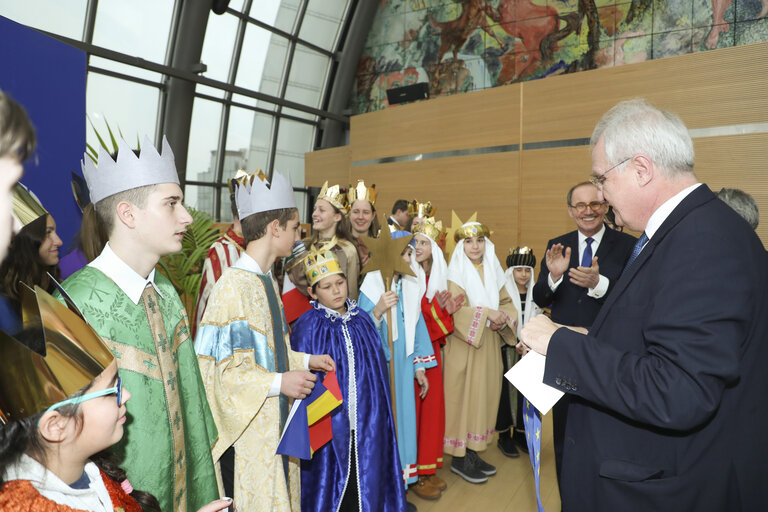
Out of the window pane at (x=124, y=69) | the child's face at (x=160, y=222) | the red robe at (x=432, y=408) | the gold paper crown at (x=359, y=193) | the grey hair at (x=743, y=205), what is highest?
the window pane at (x=124, y=69)

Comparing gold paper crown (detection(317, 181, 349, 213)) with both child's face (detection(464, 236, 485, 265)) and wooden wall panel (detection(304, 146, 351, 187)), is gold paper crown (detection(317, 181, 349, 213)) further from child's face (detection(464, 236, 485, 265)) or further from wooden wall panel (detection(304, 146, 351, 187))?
wooden wall panel (detection(304, 146, 351, 187))

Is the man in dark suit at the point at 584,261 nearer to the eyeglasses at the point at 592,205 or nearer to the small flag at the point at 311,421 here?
the eyeglasses at the point at 592,205

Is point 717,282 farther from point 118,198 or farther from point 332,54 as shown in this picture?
point 332,54

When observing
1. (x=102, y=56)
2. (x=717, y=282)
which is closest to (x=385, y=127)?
(x=102, y=56)

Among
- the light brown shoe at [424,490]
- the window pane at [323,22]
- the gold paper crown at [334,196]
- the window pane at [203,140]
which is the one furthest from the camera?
the window pane at [323,22]

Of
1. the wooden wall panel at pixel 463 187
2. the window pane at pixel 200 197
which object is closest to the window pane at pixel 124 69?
the window pane at pixel 200 197

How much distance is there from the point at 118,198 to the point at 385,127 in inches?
220

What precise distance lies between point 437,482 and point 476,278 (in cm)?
147

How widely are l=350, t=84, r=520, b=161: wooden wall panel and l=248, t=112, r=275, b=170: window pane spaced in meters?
4.99

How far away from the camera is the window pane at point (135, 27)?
8.08m

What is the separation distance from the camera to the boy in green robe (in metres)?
1.37

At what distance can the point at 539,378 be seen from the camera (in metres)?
1.38

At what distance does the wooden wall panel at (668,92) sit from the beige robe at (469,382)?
2.67 metres

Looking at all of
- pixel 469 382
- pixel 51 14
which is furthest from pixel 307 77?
pixel 469 382
